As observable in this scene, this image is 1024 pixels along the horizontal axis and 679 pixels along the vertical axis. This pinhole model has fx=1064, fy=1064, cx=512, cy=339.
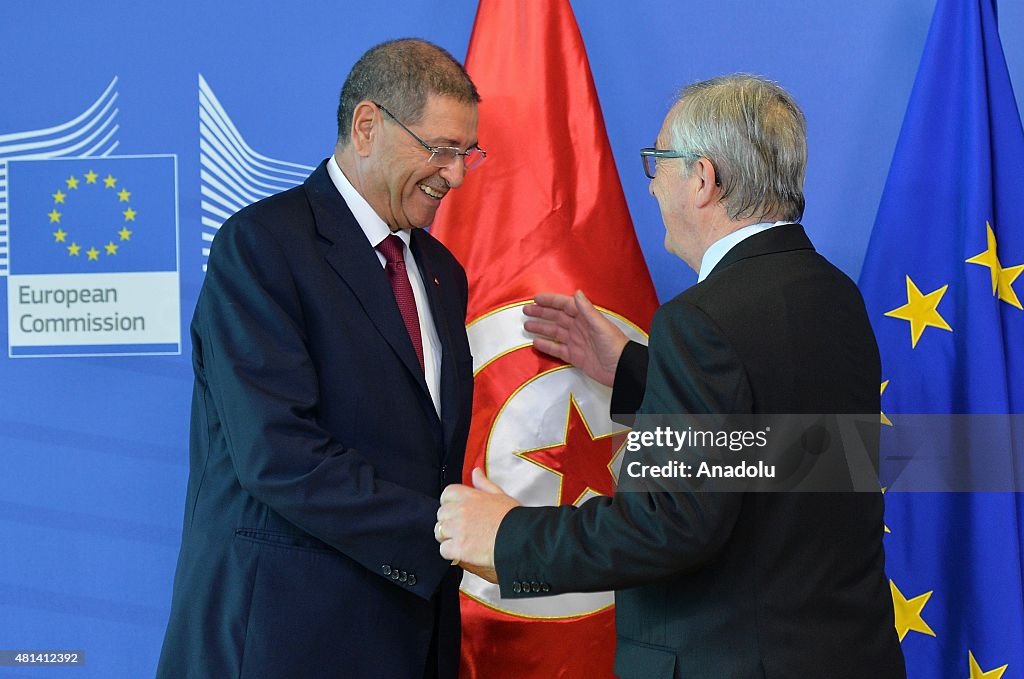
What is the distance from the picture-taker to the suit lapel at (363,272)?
1.69m

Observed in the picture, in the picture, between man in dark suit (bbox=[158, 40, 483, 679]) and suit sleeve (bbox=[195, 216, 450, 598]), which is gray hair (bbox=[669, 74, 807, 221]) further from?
suit sleeve (bbox=[195, 216, 450, 598])

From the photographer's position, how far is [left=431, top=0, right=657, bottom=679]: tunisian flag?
211cm

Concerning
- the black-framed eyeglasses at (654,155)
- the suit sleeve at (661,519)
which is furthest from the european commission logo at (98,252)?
the suit sleeve at (661,519)

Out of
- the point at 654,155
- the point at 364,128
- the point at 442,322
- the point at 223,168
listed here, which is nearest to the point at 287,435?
the point at 442,322

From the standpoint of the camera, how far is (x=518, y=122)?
2221mm

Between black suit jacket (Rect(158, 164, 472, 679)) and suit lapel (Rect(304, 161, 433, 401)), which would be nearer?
black suit jacket (Rect(158, 164, 472, 679))

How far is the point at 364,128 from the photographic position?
1817 mm

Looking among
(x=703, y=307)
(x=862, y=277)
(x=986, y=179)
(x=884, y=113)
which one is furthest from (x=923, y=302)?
(x=703, y=307)

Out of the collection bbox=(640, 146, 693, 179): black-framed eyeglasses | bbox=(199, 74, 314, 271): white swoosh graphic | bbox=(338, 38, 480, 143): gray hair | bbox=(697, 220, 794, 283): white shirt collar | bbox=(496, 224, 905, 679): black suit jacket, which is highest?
bbox=(199, 74, 314, 271): white swoosh graphic

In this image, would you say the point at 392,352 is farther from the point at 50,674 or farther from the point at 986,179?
the point at 50,674

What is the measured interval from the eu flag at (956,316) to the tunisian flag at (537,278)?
21.7 inches

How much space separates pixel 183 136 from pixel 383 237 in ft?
3.21

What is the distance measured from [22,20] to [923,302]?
2191mm

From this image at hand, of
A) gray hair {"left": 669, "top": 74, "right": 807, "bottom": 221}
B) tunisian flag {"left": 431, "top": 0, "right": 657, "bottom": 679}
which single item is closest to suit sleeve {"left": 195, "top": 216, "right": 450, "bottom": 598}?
tunisian flag {"left": 431, "top": 0, "right": 657, "bottom": 679}
